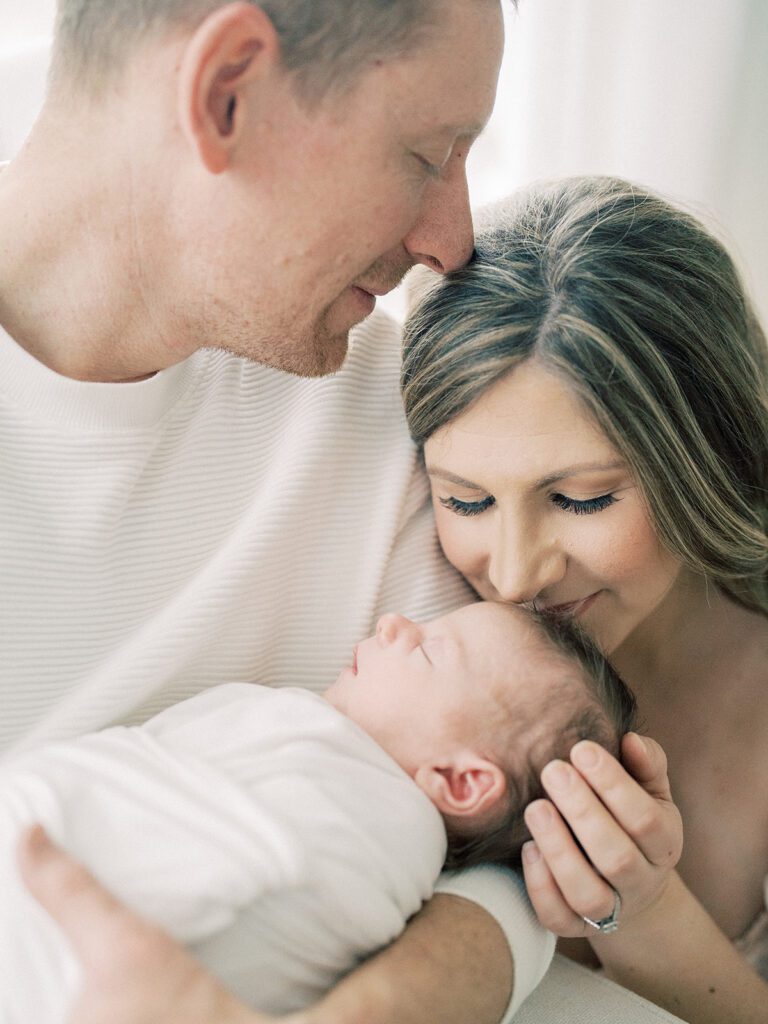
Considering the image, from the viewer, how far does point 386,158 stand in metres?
1.37

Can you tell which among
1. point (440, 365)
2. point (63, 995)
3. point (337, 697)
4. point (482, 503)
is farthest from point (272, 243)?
point (63, 995)

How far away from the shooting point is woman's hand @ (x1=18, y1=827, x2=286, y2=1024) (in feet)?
3.20

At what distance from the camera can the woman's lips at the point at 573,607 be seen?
162 cm

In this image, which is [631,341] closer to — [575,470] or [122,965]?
[575,470]

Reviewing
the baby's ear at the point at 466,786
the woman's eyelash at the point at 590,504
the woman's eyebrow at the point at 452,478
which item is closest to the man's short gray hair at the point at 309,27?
the woman's eyebrow at the point at 452,478

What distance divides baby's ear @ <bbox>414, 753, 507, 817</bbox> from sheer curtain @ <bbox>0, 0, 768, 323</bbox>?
1578mm

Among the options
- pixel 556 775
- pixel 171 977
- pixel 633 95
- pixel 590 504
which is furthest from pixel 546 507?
pixel 633 95

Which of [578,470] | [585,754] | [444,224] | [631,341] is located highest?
[444,224]

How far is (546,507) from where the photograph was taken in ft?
5.07

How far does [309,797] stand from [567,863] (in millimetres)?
370

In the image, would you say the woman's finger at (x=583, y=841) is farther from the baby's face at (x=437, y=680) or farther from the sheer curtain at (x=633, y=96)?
the sheer curtain at (x=633, y=96)

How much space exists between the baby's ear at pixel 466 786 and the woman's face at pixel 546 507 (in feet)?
1.05

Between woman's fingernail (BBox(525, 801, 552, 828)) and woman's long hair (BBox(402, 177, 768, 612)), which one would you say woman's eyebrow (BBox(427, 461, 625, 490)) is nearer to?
woman's long hair (BBox(402, 177, 768, 612))

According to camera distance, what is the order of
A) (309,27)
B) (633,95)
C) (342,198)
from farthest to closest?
1. (633,95)
2. (342,198)
3. (309,27)
